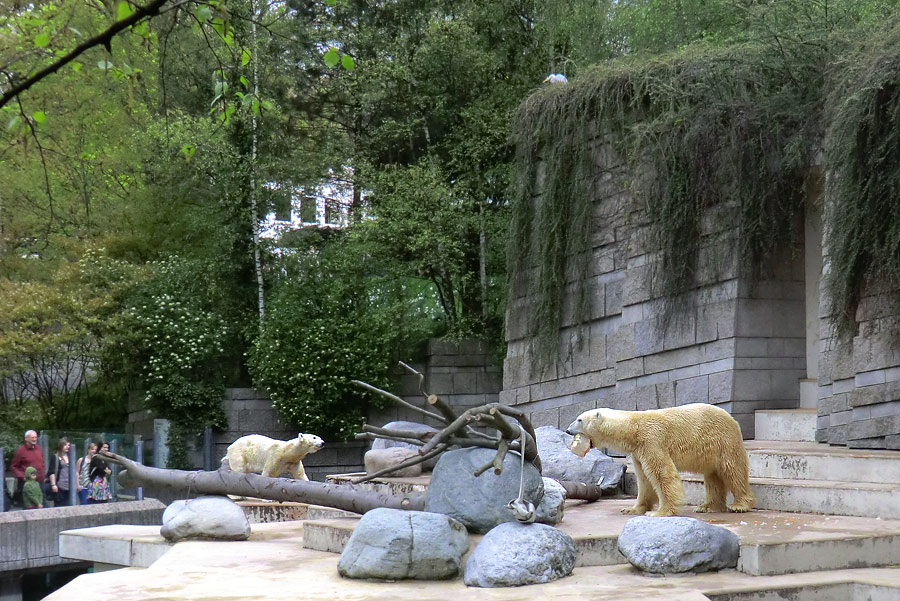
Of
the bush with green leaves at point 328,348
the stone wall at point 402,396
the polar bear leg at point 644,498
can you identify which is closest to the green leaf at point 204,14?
the polar bear leg at point 644,498

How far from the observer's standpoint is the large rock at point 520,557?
490 cm

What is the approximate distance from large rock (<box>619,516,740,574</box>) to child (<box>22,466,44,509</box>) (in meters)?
8.05

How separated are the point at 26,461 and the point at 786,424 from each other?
7912 millimetres

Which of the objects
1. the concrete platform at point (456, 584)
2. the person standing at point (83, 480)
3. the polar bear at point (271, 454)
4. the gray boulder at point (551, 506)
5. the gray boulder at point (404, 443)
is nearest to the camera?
the concrete platform at point (456, 584)

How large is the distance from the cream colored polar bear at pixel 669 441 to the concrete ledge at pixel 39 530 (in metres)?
4.64

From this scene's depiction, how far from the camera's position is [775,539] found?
5.21 meters

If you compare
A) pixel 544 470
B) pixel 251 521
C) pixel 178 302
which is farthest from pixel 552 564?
pixel 178 302

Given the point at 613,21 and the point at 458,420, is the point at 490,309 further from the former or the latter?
the point at 458,420

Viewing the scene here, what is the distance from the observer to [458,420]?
18.1 ft

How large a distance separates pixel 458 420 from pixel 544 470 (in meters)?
2.25

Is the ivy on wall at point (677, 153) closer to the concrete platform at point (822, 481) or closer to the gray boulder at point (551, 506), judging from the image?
the concrete platform at point (822, 481)

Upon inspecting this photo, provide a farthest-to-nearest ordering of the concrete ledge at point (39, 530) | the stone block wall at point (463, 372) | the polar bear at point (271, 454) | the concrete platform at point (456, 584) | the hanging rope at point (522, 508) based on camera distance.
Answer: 1. the stone block wall at point (463, 372)
2. the concrete ledge at point (39, 530)
3. the polar bear at point (271, 454)
4. the hanging rope at point (522, 508)
5. the concrete platform at point (456, 584)

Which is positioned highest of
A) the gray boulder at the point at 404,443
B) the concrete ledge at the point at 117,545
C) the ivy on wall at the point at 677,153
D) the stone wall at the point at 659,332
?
the ivy on wall at the point at 677,153

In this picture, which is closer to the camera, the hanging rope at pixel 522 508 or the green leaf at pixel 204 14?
the green leaf at pixel 204 14
